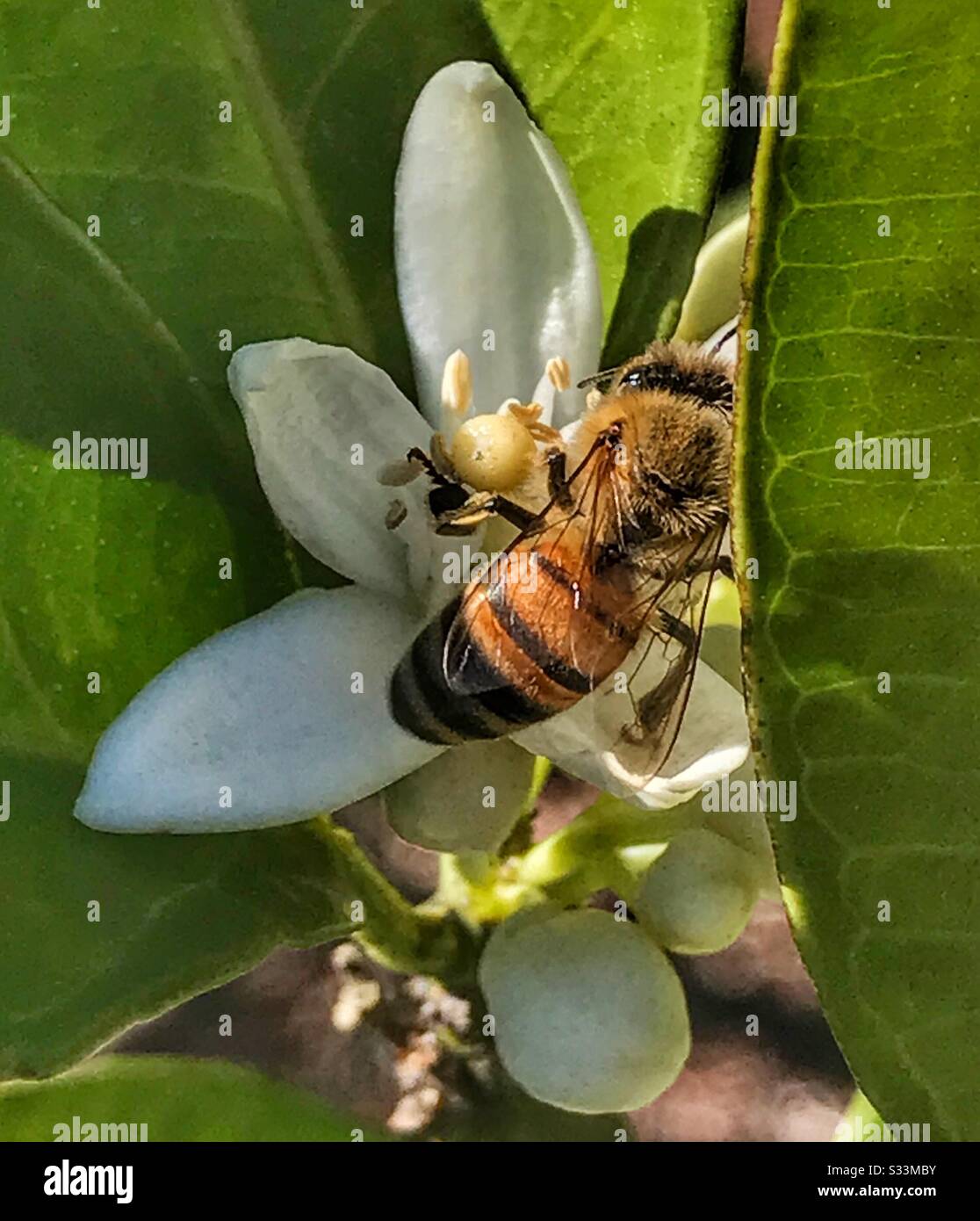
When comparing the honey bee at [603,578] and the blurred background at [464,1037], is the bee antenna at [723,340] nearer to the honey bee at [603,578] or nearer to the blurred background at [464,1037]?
the honey bee at [603,578]

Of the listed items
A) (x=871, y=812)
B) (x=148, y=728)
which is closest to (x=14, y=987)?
(x=148, y=728)

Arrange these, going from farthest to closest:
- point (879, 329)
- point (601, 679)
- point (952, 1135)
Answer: point (601, 679), point (952, 1135), point (879, 329)

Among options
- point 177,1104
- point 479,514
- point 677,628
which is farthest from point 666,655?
point 177,1104

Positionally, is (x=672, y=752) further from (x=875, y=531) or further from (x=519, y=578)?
(x=875, y=531)

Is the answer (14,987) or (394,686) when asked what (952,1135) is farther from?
(14,987)

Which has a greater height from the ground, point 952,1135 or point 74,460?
point 74,460


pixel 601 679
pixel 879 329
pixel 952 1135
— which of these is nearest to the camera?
pixel 879 329
